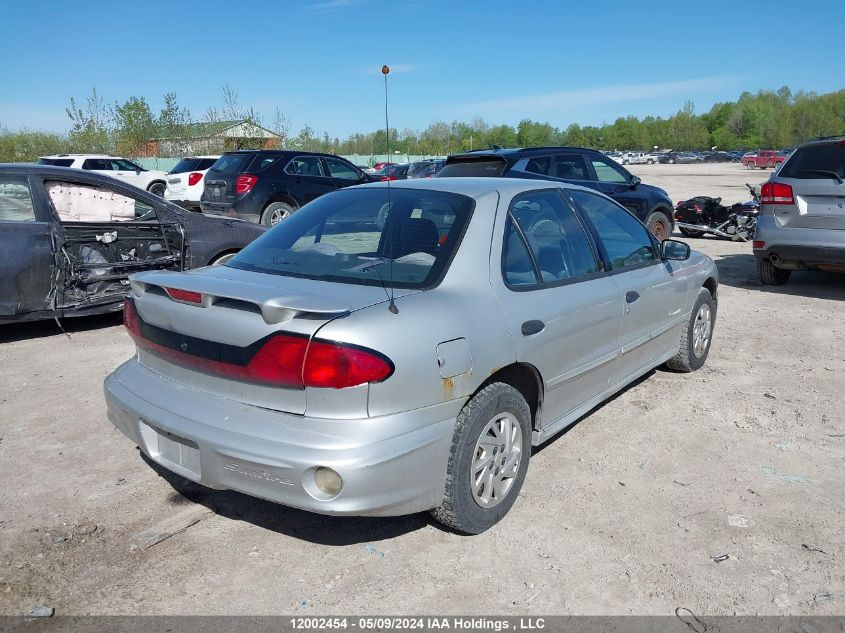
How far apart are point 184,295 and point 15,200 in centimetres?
435

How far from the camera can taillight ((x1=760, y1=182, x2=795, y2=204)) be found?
8.31 m

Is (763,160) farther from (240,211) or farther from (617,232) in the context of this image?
(617,232)

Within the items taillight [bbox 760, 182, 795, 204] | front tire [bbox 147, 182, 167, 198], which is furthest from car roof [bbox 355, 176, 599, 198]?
front tire [bbox 147, 182, 167, 198]

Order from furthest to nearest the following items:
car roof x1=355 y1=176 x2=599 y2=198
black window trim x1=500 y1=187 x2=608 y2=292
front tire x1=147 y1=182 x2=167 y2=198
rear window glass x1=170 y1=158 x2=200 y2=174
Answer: front tire x1=147 y1=182 x2=167 y2=198 < rear window glass x1=170 y1=158 x2=200 y2=174 < car roof x1=355 y1=176 x2=599 y2=198 < black window trim x1=500 y1=187 x2=608 y2=292

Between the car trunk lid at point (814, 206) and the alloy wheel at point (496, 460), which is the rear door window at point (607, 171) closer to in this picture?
the car trunk lid at point (814, 206)

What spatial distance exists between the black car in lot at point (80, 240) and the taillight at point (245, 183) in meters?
5.52

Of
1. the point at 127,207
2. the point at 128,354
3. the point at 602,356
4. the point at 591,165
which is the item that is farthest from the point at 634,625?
the point at 591,165

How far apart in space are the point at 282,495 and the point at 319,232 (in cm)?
163

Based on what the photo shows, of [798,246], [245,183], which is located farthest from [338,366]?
[245,183]

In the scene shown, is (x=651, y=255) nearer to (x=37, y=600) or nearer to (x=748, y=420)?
(x=748, y=420)

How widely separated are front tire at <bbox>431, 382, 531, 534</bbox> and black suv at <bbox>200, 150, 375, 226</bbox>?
388 inches

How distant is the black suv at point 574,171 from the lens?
962cm

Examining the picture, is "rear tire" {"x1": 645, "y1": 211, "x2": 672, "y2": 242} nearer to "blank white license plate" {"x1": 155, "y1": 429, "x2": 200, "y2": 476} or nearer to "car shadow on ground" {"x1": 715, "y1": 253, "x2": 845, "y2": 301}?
"car shadow on ground" {"x1": 715, "y1": 253, "x2": 845, "y2": 301}

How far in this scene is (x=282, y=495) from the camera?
111 inches
